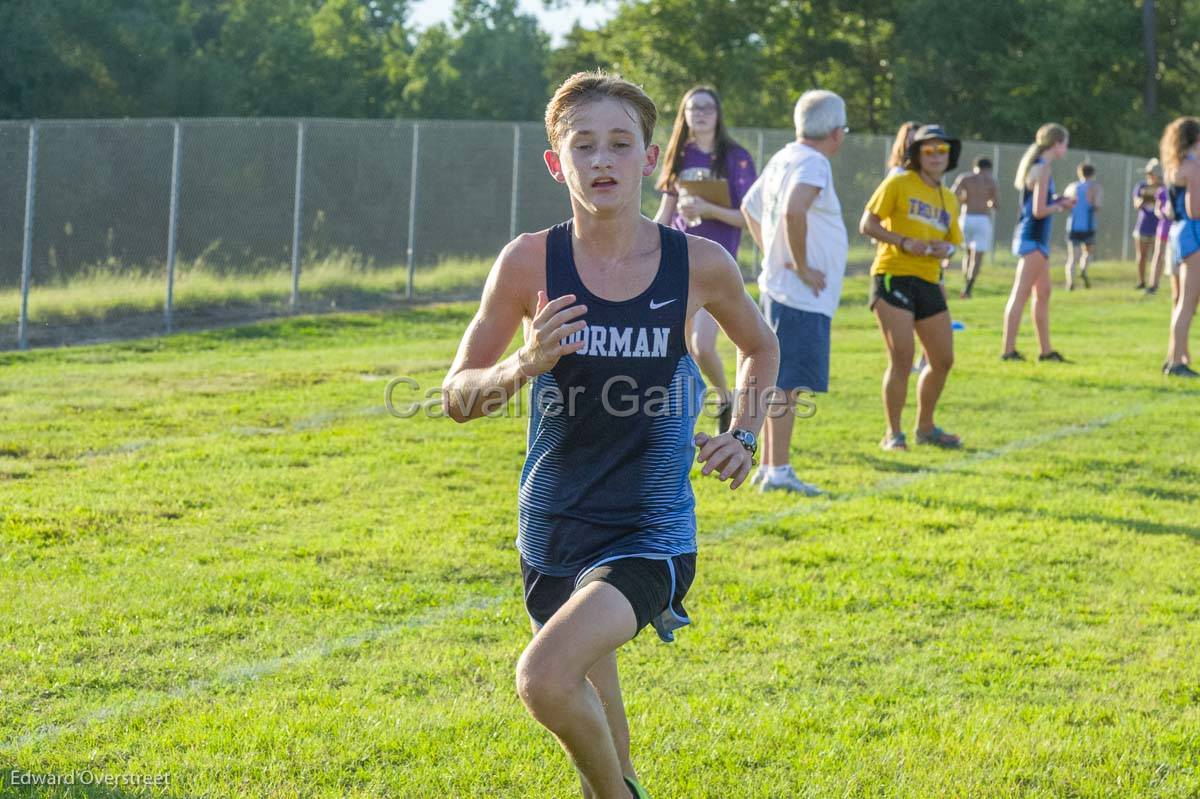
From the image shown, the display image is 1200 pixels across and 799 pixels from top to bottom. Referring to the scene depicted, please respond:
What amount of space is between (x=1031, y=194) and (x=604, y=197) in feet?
36.3

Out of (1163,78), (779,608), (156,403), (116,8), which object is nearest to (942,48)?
(1163,78)

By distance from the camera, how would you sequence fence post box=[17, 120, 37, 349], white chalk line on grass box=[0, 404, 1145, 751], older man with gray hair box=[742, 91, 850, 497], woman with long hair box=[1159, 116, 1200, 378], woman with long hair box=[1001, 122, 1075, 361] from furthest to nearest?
fence post box=[17, 120, 37, 349]
woman with long hair box=[1001, 122, 1075, 361]
woman with long hair box=[1159, 116, 1200, 378]
older man with gray hair box=[742, 91, 850, 497]
white chalk line on grass box=[0, 404, 1145, 751]

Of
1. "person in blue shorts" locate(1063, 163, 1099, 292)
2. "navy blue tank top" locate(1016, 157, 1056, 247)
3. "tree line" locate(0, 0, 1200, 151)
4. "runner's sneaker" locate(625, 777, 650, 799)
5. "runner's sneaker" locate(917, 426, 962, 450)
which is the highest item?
"tree line" locate(0, 0, 1200, 151)

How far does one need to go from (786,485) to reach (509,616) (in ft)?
9.30

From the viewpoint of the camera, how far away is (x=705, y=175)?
861cm

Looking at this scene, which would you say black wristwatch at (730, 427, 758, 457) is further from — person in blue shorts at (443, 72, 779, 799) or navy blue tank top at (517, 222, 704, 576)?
navy blue tank top at (517, 222, 704, 576)

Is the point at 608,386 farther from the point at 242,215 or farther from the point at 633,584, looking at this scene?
the point at 242,215

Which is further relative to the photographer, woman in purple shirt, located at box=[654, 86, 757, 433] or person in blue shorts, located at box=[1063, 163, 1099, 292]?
person in blue shorts, located at box=[1063, 163, 1099, 292]

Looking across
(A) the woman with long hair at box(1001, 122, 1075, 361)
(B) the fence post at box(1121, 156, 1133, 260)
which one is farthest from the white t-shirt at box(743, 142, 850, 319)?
(B) the fence post at box(1121, 156, 1133, 260)

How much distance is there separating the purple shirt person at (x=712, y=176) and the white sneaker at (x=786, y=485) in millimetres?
1420

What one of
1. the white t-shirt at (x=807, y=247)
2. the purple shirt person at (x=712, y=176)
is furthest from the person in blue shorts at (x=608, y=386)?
the purple shirt person at (x=712, y=176)

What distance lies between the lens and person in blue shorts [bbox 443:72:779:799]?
3346mm

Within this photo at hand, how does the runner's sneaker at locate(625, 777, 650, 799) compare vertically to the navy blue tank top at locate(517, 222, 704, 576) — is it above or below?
below

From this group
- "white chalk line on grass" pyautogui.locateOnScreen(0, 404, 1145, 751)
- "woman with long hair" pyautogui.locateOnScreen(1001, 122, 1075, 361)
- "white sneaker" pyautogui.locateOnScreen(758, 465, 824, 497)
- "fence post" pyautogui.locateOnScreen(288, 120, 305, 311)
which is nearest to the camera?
"white chalk line on grass" pyautogui.locateOnScreen(0, 404, 1145, 751)
